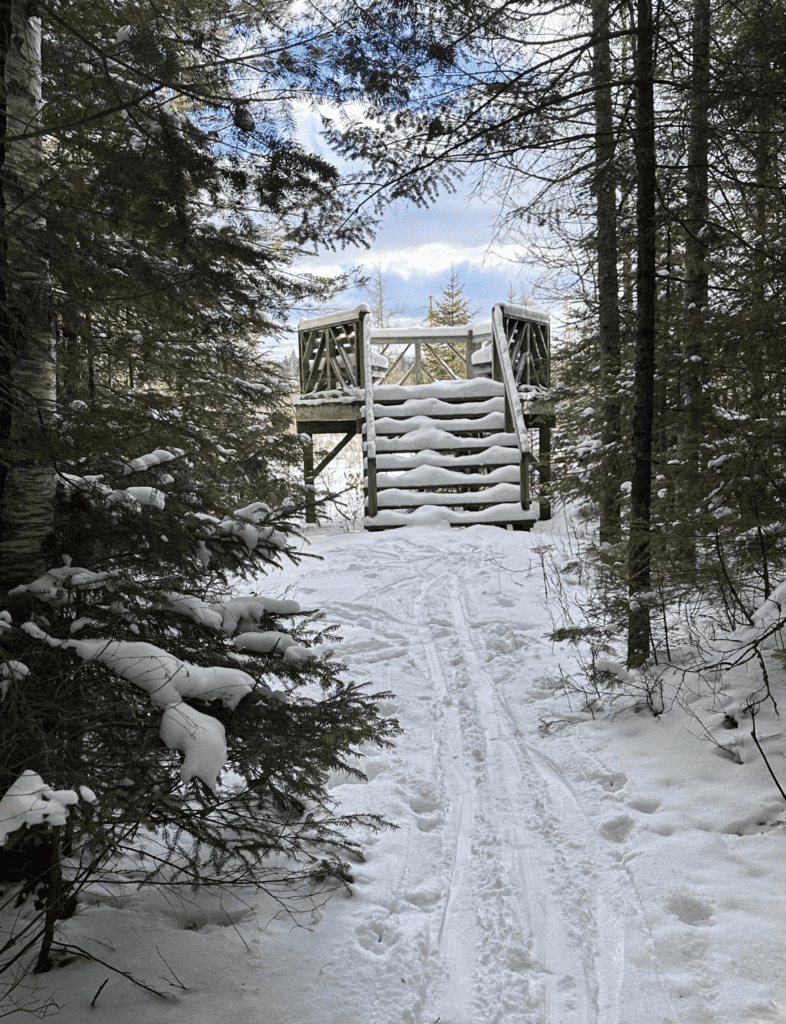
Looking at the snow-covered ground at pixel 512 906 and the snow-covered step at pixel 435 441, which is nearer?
the snow-covered ground at pixel 512 906

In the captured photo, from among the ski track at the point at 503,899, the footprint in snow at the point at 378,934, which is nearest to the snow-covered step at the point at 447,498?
the ski track at the point at 503,899

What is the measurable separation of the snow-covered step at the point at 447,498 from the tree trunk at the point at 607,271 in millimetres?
3049

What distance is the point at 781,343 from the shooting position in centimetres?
394

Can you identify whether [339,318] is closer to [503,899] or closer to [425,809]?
[425,809]

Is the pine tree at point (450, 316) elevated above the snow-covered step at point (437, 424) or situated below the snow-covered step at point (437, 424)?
above

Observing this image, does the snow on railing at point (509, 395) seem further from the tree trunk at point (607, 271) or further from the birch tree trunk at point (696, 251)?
the birch tree trunk at point (696, 251)

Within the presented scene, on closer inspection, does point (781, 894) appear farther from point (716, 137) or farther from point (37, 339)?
point (716, 137)

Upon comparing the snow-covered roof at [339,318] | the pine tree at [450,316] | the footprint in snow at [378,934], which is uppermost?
the pine tree at [450,316]

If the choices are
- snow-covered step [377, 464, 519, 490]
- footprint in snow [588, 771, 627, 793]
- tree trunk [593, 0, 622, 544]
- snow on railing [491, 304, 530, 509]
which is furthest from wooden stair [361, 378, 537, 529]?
footprint in snow [588, 771, 627, 793]

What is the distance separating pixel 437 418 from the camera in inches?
468

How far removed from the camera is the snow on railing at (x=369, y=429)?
10422 millimetres

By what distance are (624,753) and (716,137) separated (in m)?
3.60

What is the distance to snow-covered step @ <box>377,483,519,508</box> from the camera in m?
10.6

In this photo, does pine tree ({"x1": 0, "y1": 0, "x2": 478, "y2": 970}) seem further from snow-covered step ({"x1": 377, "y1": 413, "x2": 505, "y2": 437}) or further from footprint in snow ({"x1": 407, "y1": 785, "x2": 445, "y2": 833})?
snow-covered step ({"x1": 377, "y1": 413, "x2": 505, "y2": 437})
